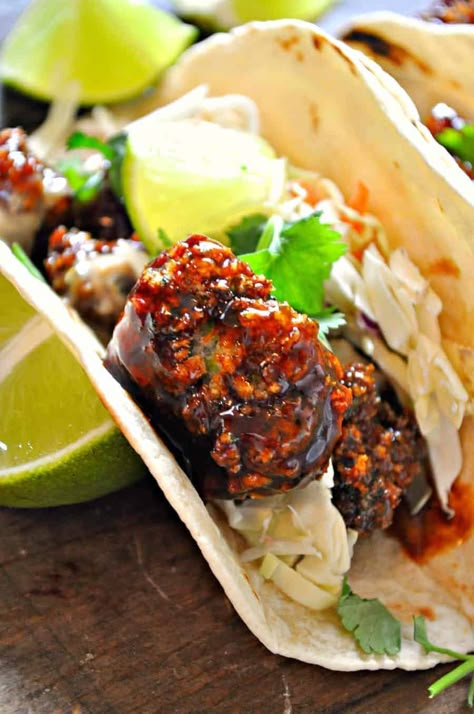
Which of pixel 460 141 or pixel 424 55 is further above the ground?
pixel 424 55

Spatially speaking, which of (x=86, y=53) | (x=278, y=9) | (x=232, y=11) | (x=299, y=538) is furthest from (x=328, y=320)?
(x=278, y=9)

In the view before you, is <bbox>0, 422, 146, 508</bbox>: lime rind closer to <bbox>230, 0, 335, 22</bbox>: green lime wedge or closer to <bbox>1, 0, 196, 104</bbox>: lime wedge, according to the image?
<bbox>1, 0, 196, 104</bbox>: lime wedge

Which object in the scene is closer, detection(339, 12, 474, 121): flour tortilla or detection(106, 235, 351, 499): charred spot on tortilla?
detection(106, 235, 351, 499): charred spot on tortilla

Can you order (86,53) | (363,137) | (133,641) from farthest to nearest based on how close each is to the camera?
(86,53) → (363,137) → (133,641)

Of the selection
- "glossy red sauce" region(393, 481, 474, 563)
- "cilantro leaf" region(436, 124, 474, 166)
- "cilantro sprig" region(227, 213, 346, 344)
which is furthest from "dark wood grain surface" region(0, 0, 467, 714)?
"cilantro leaf" region(436, 124, 474, 166)

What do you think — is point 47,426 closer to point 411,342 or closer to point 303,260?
point 303,260

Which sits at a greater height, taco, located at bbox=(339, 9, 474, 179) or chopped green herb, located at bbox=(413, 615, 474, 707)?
taco, located at bbox=(339, 9, 474, 179)

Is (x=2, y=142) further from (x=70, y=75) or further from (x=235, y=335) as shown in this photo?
(x=235, y=335)
